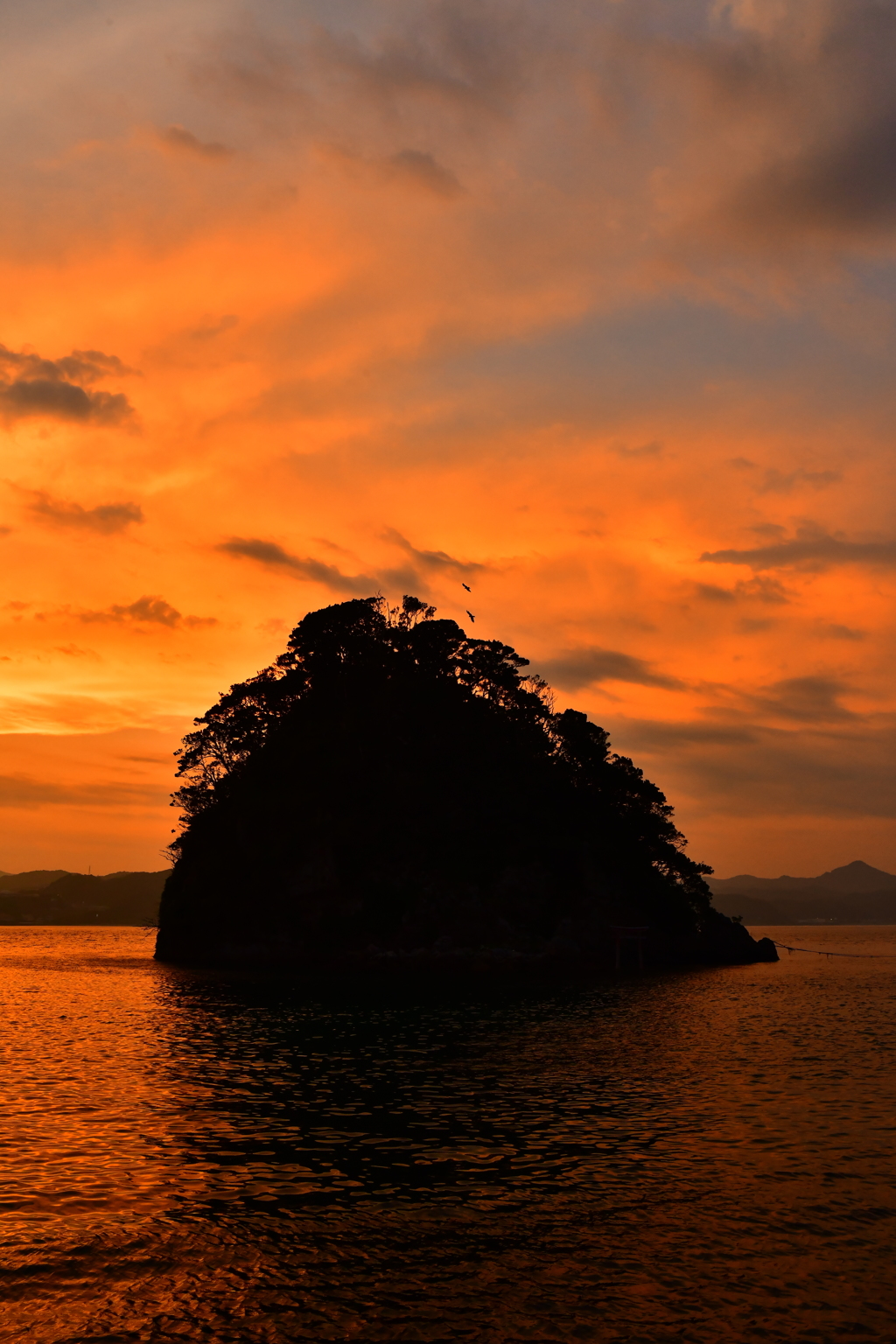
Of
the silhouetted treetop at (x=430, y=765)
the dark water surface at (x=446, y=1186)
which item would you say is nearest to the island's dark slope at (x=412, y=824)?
the silhouetted treetop at (x=430, y=765)

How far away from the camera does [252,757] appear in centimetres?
11156

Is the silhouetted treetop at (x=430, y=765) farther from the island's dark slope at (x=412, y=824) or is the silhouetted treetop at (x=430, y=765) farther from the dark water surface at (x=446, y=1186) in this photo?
the dark water surface at (x=446, y=1186)

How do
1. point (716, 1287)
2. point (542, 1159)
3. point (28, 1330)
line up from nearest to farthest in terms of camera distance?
point (28, 1330)
point (716, 1287)
point (542, 1159)

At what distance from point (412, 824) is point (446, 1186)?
80.9 metres

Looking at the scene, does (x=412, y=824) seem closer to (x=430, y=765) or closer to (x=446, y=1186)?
(x=430, y=765)

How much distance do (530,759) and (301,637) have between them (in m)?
31.2

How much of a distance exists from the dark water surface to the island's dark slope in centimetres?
4954

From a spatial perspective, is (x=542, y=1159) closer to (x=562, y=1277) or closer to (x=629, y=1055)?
(x=562, y=1277)

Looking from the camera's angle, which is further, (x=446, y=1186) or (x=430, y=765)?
(x=430, y=765)

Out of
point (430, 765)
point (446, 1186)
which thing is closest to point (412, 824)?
point (430, 765)

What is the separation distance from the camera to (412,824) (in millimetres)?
103188

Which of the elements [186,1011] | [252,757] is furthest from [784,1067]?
[252,757]

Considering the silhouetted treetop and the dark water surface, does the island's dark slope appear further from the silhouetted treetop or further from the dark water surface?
the dark water surface

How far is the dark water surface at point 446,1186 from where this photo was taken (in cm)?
1559
